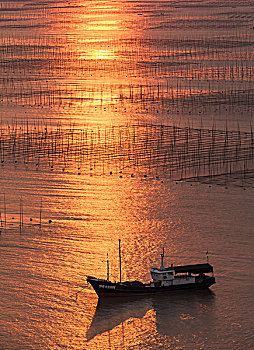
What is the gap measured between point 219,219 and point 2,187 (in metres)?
19.5

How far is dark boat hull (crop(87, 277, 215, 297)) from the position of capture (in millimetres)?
46312

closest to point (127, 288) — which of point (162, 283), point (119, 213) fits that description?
point (162, 283)

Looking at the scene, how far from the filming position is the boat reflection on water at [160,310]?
43688 millimetres

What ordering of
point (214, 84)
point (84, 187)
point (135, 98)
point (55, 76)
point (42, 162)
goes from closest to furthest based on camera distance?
point (84, 187) → point (42, 162) → point (135, 98) → point (214, 84) → point (55, 76)

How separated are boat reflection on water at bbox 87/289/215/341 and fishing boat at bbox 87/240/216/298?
0.39 m

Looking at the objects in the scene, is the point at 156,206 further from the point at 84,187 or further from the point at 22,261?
the point at 22,261

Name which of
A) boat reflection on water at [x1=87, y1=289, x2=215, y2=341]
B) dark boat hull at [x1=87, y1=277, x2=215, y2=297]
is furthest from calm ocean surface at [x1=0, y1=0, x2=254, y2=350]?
dark boat hull at [x1=87, y1=277, x2=215, y2=297]

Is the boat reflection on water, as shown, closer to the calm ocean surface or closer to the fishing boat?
the calm ocean surface

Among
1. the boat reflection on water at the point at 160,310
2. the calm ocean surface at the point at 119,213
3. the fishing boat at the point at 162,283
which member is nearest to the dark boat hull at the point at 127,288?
the fishing boat at the point at 162,283

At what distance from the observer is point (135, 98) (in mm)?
97250

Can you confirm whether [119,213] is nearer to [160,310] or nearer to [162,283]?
[162,283]

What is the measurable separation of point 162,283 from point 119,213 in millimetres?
14420

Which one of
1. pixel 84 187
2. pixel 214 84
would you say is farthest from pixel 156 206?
pixel 214 84

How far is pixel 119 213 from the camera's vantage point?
6081 cm
